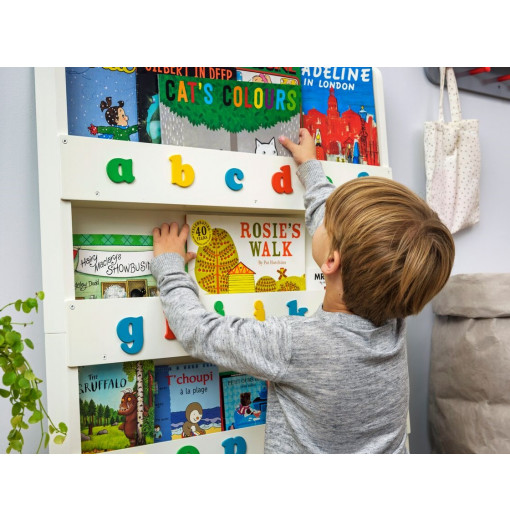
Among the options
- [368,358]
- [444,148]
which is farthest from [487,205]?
[368,358]

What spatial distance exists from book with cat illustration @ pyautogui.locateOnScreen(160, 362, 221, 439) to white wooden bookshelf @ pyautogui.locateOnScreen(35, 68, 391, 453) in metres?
0.03

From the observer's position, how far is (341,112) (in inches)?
46.1

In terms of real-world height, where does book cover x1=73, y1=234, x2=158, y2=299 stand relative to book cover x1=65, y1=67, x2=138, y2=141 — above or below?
below

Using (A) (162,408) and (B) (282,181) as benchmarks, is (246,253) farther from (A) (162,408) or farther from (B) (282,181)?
(A) (162,408)

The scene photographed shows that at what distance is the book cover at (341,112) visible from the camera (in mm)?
1143

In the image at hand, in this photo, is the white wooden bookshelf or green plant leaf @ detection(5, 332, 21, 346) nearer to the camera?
green plant leaf @ detection(5, 332, 21, 346)

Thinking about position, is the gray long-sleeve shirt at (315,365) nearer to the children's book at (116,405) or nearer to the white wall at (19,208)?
the children's book at (116,405)

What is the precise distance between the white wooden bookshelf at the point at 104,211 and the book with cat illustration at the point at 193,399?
0.11 feet

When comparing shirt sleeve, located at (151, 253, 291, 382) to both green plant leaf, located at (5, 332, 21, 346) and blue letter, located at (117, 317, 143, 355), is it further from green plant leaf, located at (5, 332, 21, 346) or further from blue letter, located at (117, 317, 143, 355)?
green plant leaf, located at (5, 332, 21, 346)

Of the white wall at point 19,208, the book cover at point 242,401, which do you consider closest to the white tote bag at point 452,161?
the book cover at point 242,401

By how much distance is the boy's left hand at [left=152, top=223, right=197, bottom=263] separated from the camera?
993 millimetres

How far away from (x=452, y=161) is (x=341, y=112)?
14.6 inches

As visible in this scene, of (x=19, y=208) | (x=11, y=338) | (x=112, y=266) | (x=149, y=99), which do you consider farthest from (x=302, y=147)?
(x=11, y=338)

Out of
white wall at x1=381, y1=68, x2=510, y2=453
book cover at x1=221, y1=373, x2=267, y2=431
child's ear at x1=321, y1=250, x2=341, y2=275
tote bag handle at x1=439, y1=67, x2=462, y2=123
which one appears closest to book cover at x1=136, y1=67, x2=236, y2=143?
child's ear at x1=321, y1=250, x2=341, y2=275
